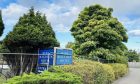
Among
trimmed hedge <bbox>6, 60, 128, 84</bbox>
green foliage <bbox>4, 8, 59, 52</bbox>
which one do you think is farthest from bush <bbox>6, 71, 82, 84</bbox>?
green foliage <bbox>4, 8, 59, 52</bbox>

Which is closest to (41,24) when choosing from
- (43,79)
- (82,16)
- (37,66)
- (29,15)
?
(29,15)

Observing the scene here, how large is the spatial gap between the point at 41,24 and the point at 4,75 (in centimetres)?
274

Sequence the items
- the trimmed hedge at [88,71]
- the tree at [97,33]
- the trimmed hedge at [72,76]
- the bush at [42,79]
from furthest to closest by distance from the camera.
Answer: the tree at [97,33] → the trimmed hedge at [88,71] → the trimmed hedge at [72,76] → the bush at [42,79]

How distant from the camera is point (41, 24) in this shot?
14023 mm

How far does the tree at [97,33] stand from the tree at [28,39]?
474 inches

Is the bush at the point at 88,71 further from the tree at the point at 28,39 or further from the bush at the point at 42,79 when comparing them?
the bush at the point at 42,79

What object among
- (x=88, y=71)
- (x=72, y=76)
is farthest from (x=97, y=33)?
(x=72, y=76)

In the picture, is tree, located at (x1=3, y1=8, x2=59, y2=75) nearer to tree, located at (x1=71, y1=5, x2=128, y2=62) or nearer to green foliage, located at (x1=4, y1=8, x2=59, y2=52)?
green foliage, located at (x1=4, y1=8, x2=59, y2=52)

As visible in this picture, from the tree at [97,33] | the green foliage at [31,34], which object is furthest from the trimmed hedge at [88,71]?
the tree at [97,33]

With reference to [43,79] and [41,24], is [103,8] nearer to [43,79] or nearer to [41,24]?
[41,24]

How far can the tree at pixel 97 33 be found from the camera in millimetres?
26734

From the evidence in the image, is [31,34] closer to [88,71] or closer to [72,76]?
[88,71]

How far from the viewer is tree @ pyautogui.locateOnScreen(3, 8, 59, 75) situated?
13264mm

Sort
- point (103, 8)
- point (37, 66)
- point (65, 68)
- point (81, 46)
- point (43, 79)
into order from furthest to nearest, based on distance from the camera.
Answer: point (103, 8) → point (81, 46) → point (37, 66) → point (65, 68) → point (43, 79)
